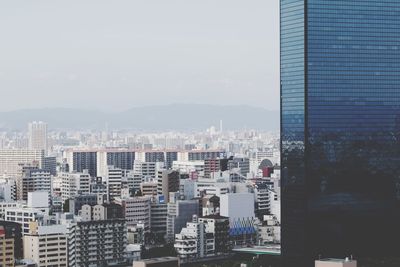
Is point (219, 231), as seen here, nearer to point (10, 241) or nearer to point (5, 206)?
point (5, 206)

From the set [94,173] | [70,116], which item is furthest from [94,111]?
[94,173]

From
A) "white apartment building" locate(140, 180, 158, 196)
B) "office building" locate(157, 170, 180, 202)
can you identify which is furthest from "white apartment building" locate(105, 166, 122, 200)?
"office building" locate(157, 170, 180, 202)

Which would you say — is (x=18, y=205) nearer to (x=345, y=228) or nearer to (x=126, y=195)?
(x=126, y=195)

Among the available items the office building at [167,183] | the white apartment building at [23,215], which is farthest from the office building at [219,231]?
the office building at [167,183]

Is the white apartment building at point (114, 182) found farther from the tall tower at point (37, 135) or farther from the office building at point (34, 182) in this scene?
the tall tower at point (37, 135)

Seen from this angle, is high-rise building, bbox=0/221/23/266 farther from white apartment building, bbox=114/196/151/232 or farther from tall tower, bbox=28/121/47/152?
tall tower, bbox=28/121/47/152
